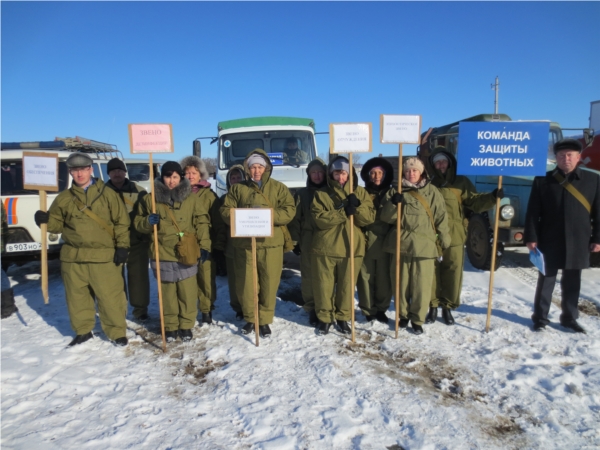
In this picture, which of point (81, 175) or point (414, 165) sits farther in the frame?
point (414, 165)

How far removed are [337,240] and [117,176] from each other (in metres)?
2.58

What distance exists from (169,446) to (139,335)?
1.98 metres

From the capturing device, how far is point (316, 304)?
4121 mm

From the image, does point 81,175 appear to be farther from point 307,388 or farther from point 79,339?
point 307,388

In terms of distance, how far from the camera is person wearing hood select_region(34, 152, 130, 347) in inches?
145

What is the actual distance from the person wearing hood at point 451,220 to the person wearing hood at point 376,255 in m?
0.53

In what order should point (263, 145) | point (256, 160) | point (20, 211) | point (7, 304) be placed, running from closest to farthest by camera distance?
point (256, 160) → point (7, 304) → point (20, 211) → point (263, 145)

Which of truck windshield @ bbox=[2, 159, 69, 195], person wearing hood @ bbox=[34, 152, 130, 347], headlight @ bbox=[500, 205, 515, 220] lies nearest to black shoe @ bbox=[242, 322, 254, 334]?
person wearing hood @ bbox=[34, 152, 130, 347]

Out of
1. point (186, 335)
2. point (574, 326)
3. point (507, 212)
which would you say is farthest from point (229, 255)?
point (507, 212)

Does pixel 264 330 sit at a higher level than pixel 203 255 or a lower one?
lower

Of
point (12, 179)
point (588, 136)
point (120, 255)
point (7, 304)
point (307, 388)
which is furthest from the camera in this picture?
point (588, 136)

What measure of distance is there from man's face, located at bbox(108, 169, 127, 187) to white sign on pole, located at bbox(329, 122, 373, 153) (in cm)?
241

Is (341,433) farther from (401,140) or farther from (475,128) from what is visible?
(475,128)

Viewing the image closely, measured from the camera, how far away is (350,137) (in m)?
3.89
